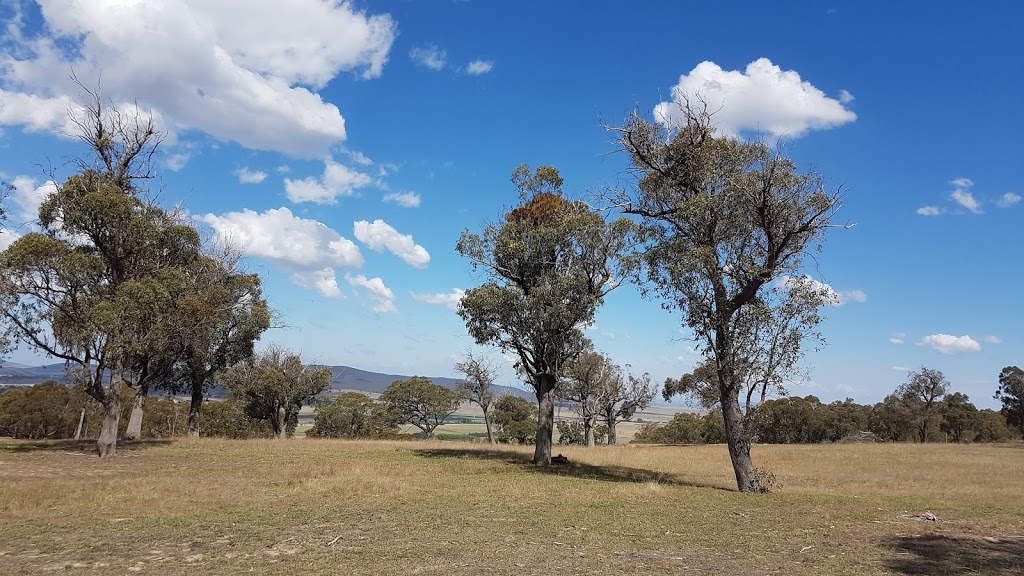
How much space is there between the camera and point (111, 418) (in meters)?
27.4

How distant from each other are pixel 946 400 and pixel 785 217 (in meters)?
70.0

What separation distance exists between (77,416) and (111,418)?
2591 centimetres

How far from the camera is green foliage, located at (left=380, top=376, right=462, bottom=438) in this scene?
63250 mm

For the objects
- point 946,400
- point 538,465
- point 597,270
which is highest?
point 597,270

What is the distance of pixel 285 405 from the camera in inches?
1909

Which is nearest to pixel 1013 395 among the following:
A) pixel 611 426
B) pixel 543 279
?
pixel 611 426

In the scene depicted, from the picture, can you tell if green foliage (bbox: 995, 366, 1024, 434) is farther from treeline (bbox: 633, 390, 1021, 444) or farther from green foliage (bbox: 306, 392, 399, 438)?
green foliage (bbox: 306, 392, 399, 438)

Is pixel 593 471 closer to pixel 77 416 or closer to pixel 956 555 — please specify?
pixel 956 555

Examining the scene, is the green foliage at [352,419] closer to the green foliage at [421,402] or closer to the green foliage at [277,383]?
the green foliage at [421,402]

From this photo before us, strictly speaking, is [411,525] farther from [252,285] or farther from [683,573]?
[252,285]

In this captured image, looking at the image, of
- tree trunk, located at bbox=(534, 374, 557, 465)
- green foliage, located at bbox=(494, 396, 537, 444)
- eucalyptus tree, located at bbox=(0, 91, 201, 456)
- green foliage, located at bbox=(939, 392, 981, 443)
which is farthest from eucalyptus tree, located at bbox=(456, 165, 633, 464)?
A: green foliage, located at bbox=(939, 392, 981, 443)

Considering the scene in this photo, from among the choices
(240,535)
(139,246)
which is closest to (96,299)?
(139,246)

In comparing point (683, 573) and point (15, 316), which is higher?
point (15, 316)

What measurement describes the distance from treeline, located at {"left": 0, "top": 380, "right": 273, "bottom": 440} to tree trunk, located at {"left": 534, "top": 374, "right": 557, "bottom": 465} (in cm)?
2831
